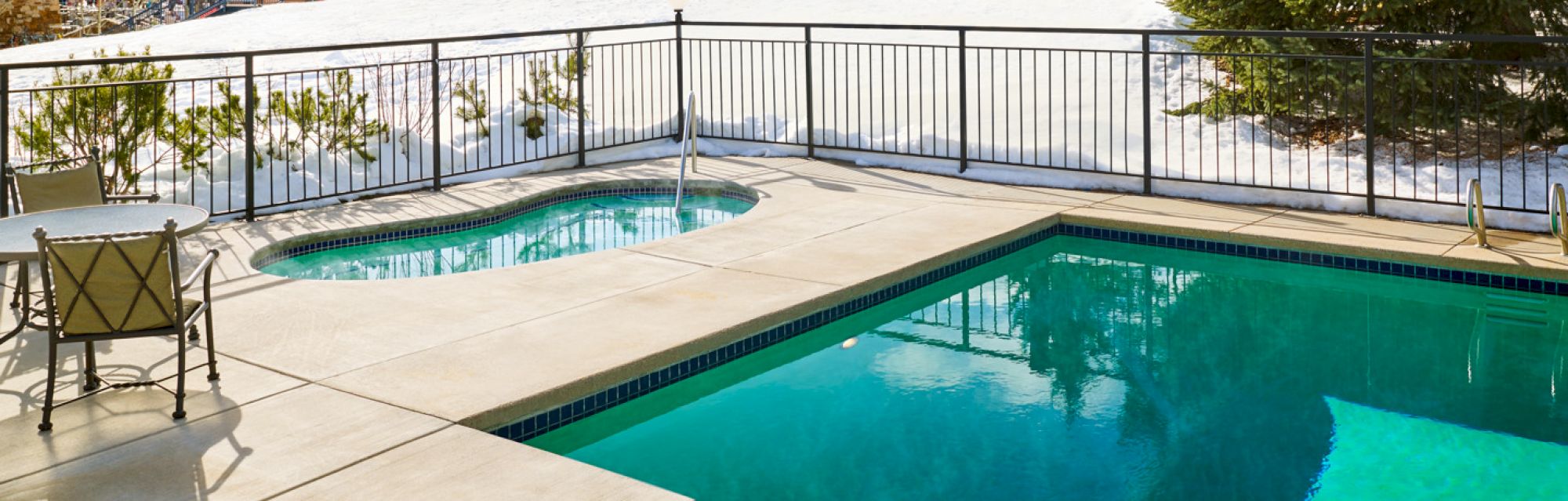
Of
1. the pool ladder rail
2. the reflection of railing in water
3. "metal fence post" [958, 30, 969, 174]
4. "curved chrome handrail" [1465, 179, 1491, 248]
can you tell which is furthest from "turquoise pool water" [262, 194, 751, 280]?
"curved chrome handrail" [1465, 179, 1491, 248]

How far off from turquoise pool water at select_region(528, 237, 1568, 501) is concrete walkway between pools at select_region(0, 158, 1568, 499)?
26cm

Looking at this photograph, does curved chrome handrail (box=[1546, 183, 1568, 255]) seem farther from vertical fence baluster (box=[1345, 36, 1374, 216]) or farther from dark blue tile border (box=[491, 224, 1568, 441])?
vertical fence baluster (box=[1345, 36, 1374, 216])

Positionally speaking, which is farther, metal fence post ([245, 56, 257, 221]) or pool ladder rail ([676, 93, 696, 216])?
pool ladder rail ([676, 93, 696, 216])

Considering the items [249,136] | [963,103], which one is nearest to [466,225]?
[249,136]

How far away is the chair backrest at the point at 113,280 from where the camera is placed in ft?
14.2

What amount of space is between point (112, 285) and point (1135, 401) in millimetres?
3878

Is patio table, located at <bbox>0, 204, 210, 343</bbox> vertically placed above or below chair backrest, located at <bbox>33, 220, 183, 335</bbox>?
above

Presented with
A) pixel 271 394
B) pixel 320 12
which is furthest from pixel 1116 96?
pixel 320 12

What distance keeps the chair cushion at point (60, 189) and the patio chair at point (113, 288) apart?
1.46 m

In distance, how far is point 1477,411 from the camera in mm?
5391

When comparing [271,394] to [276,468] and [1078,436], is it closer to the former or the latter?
[276,468]

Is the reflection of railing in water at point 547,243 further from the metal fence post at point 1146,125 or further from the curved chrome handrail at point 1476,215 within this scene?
the curved chrome handrail at point 1476,215

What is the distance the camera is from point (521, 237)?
898 centimetres

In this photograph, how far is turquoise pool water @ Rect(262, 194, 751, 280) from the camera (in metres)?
8.01
